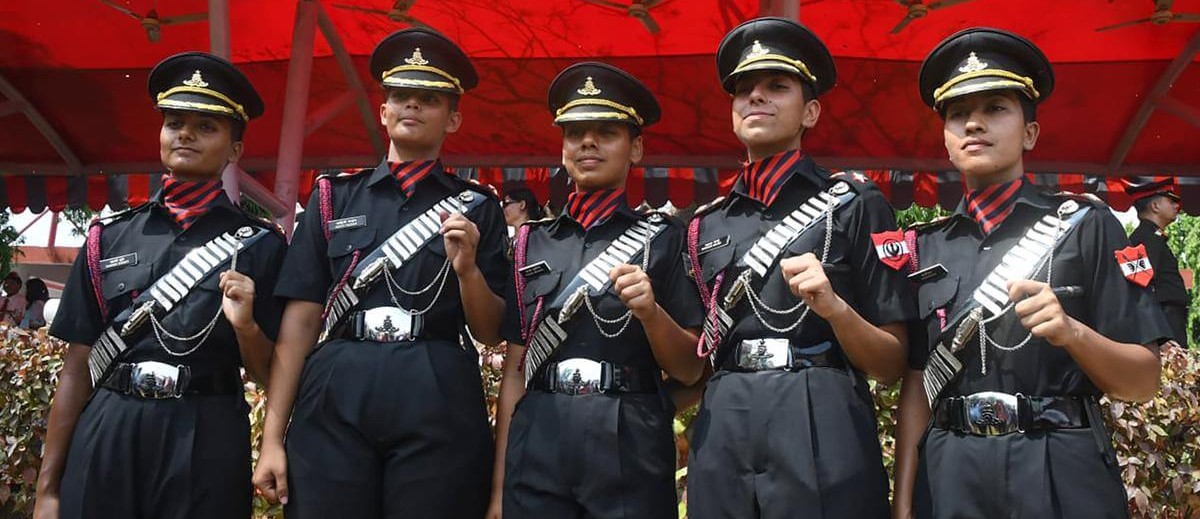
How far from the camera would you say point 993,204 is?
2.94 meters

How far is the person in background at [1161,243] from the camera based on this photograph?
5.80m

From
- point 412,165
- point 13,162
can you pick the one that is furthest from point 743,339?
point 13,162

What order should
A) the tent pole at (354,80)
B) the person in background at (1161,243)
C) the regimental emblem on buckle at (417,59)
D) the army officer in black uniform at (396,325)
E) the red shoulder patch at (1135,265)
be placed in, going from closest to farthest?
the red shoulder patch at (1135,265), the army officer in black uniform at (396,325), the regimental emblem on buckle at (417,59), the person in background at (1161,243), the tent pole at (354,80)

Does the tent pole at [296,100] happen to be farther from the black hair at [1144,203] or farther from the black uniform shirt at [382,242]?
the black hair at [1144,203]

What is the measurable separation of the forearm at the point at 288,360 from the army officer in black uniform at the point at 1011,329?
6.16ft

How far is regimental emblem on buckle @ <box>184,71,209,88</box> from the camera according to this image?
3.68 m

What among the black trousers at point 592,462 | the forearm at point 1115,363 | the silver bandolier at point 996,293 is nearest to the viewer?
the forearm at point 1115,363

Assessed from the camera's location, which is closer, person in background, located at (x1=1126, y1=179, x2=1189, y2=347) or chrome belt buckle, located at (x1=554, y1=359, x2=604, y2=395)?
chrome belt buckle, located at (x1=554, y1=359, x2=604, y2=395)

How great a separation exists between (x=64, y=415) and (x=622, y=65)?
7.34 meters

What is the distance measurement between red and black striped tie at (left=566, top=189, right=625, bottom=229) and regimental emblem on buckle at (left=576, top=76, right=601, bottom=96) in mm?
337

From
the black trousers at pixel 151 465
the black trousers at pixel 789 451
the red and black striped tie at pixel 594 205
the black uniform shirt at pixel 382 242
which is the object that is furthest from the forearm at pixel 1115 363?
the black trousers at pixel 151 465

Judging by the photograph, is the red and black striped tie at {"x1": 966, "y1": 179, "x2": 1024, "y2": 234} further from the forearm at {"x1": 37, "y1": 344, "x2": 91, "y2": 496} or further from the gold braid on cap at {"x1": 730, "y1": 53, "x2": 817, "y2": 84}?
the forearm at {"x1": 37, "y1": 344, "x2": 91, "y2": 496}

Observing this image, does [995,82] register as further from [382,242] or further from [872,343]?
[382,242]

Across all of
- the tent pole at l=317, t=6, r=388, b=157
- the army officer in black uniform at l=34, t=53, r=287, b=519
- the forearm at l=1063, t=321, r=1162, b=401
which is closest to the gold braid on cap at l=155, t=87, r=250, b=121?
the army officer in black uniform at l=34, t=53, r=287, b=519
